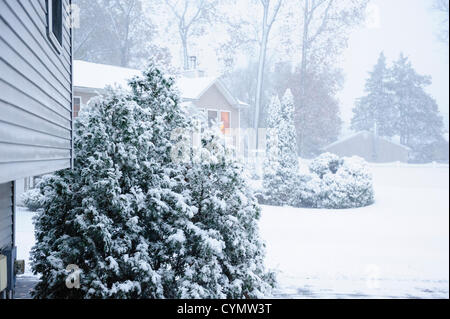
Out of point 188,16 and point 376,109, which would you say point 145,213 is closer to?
point 188,16

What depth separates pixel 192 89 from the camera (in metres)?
4.63

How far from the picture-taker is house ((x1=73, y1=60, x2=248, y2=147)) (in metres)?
4.24

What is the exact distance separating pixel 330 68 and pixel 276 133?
123 centimetres

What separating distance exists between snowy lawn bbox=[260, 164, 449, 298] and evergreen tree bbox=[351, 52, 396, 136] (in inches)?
24.0

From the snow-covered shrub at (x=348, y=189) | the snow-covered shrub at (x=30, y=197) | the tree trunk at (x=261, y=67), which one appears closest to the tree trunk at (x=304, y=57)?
the tree trunk at (x=261, y=67)

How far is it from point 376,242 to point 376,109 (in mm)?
1898

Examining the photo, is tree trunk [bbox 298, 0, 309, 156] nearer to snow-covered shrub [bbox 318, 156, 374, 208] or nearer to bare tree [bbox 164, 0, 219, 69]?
snow-covered shrub [bbox 318, 156, 374, 208]

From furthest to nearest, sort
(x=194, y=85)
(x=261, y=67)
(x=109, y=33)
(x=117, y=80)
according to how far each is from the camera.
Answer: (x=261, y=67)
(x=194, y=85)
(x=109, y=33)
(x=117, y=80)

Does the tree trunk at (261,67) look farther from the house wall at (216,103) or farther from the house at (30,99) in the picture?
the house at (30,99)

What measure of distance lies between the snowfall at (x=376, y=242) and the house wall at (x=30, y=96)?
303 centimetres

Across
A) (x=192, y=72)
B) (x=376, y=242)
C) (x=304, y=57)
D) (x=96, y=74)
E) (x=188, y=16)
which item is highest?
(x=188, y=16)

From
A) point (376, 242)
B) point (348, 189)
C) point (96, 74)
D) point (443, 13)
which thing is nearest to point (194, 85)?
point (96, 74)

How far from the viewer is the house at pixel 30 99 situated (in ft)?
5.64

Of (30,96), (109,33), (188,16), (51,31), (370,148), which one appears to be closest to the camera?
(30,96)
